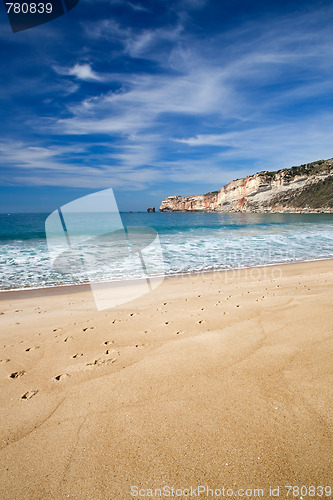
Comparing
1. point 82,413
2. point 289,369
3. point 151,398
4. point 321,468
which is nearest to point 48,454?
point 82,413

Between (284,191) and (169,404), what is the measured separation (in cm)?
10239

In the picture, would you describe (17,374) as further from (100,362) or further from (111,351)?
(111,351)

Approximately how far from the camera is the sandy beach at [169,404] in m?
1.47

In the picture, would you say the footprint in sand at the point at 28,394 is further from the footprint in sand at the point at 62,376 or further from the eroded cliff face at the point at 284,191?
the eroded cliff face at the point at 284,191

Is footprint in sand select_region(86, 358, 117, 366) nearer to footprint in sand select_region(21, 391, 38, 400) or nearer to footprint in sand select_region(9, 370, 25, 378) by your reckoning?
footprint in sand select_region(21, 391, 38, 400)

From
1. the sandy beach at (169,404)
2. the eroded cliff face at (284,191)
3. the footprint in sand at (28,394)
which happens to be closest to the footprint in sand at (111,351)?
the sandy beach at (169,404)

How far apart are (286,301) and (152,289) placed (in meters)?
3.31

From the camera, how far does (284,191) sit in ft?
298

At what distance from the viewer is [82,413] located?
2.01 m

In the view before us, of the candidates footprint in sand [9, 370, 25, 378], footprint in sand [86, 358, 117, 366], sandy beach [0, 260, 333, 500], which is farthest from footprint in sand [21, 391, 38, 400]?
footprint in sand [86, 358, 117, 366]

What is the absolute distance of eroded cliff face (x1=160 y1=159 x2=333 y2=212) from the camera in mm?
77812

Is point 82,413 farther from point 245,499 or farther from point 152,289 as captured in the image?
point 152,289

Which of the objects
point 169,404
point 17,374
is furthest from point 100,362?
point 169,404

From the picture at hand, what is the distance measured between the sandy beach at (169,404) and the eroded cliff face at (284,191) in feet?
271
